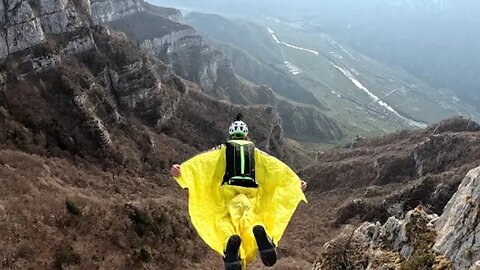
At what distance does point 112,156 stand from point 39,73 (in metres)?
13.9

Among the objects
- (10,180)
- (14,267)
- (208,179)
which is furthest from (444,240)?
(10,180)

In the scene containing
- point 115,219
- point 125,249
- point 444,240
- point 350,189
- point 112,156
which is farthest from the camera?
point 350,189

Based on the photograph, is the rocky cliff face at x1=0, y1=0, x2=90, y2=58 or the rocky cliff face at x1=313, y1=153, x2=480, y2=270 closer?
the rocky cliff face at x1=313, y1=153, x2=480, y2=270

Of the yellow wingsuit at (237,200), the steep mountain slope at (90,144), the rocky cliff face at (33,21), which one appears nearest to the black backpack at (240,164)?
the yellow wingsuit at (237,200)

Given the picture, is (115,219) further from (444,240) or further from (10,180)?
(444,240)

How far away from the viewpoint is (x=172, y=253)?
94.0 feet

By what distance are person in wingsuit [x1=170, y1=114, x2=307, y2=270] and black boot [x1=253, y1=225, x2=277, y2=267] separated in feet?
0.15

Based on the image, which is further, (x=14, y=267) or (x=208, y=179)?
(x=14, y=267)

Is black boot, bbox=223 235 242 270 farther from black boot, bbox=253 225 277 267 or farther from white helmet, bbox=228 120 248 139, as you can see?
white helmet, bbox=228 120 248 139

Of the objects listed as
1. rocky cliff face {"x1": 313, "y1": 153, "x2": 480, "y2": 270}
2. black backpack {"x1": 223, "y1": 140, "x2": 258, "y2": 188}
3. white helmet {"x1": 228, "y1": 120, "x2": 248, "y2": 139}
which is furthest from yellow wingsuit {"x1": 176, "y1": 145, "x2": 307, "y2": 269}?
rocky cliff face {"x1": 313, "y1": 153, "x2": 480, "y2": 270}

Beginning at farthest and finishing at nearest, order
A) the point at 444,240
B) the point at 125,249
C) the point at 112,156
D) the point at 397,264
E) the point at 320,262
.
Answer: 1. the point at 112,156
2. the point at 125,249
3. the point at 320,262
4. the point at 397,264
5. the point at 444,240

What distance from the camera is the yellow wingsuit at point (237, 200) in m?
12.4

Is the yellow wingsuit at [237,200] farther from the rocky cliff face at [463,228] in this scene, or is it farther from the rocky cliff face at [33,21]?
the rocky cliff face at [33,21]

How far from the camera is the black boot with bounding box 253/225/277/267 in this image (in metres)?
11.7
